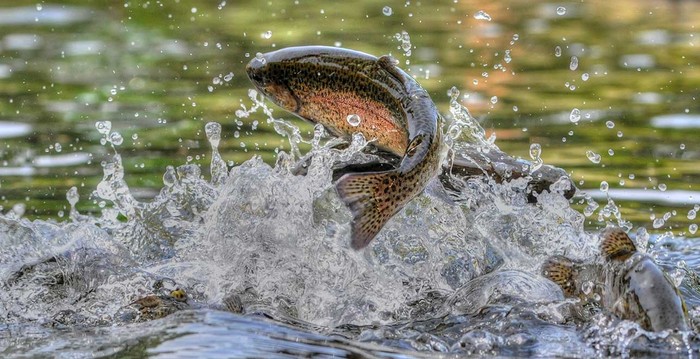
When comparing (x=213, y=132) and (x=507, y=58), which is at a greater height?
(x=507, y=58)

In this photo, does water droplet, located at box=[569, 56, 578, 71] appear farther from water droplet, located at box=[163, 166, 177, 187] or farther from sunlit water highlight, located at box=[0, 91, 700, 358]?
water droplet, located at box=[163, 166, 177, 187]

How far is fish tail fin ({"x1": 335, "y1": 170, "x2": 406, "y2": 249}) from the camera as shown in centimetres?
540

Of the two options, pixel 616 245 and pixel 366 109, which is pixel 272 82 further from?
pixel 616 245

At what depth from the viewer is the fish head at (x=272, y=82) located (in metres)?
6.76

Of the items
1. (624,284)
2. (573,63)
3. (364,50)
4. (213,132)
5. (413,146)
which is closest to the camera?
(624,284)

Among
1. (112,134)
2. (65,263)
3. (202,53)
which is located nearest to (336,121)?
(65,263)

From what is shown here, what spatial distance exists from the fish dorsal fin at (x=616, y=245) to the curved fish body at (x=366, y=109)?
86 cm

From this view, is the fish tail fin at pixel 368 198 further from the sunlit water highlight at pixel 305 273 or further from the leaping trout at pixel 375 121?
the sunlit water highlight at pixel 305 273

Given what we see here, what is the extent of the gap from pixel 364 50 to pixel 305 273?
8.73 meters

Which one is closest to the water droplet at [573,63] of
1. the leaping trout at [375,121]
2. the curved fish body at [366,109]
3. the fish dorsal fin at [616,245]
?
the leaping trout at [375,121]

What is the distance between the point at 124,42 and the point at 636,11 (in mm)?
7925

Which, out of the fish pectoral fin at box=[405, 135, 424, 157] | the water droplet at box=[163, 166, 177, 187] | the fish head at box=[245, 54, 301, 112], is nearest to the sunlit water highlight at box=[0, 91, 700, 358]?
the water droplet at box=[163, 166, 177, 187]

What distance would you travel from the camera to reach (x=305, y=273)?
6.20m

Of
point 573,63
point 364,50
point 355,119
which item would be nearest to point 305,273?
point 355,119
